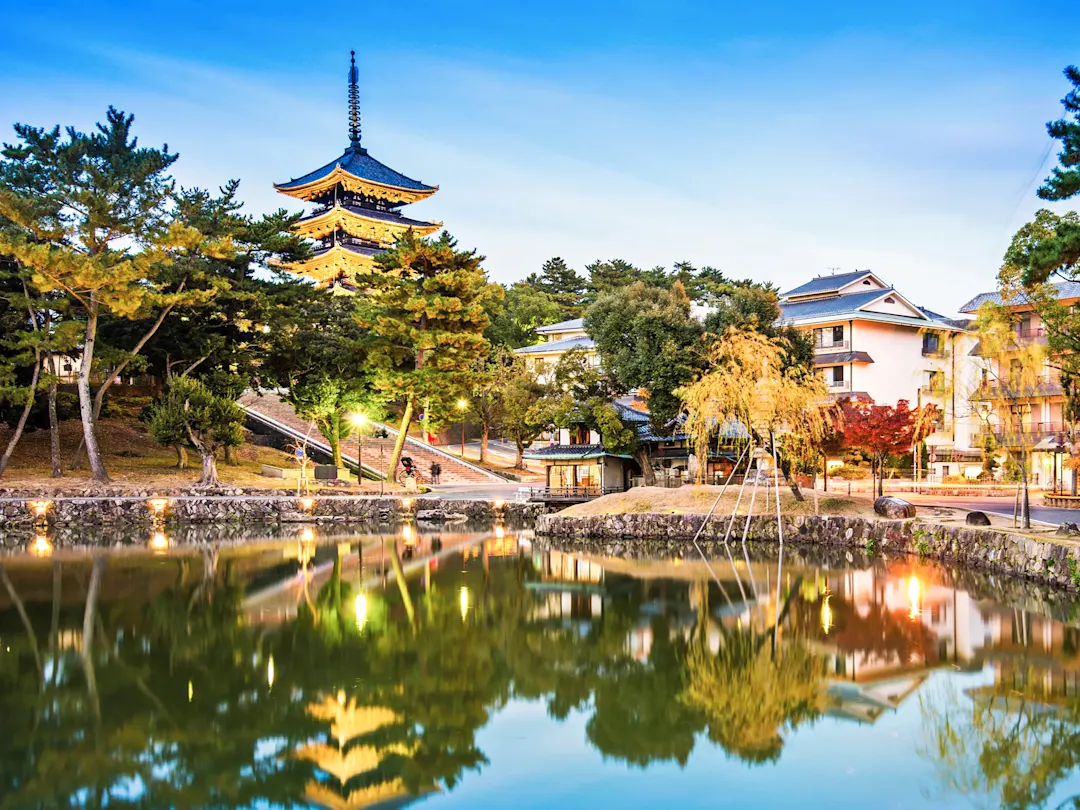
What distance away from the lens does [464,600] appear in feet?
60.8

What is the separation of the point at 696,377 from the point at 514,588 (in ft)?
43.4

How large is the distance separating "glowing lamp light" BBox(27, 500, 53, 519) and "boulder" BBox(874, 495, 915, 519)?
24.9m

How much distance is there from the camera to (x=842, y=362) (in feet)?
146

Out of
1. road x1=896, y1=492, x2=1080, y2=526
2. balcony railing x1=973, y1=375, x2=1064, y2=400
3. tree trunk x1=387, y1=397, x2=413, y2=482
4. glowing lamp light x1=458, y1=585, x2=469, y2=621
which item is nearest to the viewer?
glowing lamp light x1=458, y1=585, x2=469, y2=621

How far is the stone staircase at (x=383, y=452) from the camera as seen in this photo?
44688mm

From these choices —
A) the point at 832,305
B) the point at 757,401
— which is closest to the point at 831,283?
the point at 832,305

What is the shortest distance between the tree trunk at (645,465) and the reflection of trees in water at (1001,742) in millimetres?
24232

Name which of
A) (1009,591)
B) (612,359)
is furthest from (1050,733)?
(612,359)

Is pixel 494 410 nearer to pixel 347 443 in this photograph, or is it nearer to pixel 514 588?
pixel 347 443

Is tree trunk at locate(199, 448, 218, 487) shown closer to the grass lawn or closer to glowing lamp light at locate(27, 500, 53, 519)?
the grass lawn

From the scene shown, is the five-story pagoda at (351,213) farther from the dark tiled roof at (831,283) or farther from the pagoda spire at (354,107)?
the dark tiled roof at (831,283)

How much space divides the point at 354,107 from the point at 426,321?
38.2 meters

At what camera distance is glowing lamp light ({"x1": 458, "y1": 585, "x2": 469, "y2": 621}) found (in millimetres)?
17344

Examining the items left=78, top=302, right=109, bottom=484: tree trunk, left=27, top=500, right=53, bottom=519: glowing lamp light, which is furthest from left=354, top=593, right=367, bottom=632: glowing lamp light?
left=78, top=302, right=109, bottom=484: tree trunk
